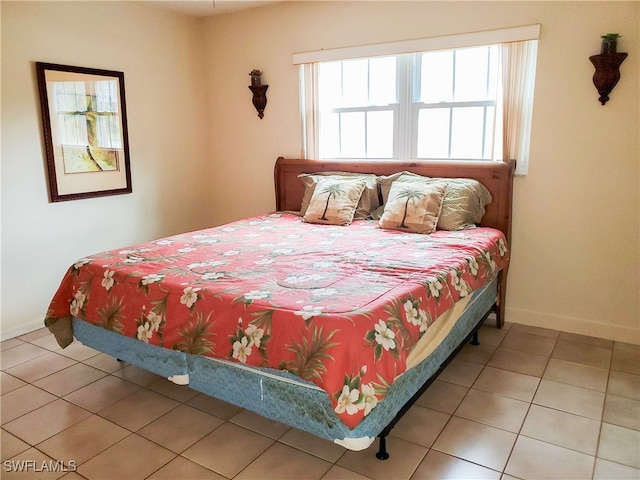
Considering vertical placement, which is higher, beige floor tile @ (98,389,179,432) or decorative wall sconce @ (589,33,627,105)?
decorative wall sconce @ (589,33,627,105)

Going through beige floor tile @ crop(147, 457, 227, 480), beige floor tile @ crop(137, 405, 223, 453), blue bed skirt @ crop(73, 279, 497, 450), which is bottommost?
beige floor tile @ crop(147, 457, 227, 480)

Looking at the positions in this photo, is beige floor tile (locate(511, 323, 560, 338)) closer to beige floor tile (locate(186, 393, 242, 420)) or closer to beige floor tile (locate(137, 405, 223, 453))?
beige floor tile (locate(186, 393, 242, 420))

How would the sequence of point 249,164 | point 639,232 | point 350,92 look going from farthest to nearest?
1. point 249,164
2. point 350,92
3. point 639,232

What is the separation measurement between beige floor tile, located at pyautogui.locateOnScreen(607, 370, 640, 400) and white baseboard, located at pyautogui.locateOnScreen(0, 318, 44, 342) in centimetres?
374

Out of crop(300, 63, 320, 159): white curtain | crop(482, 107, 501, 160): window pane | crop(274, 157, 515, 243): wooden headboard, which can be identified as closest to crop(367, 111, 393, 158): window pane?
crop(274, 157, 515, 243): wooden headboard

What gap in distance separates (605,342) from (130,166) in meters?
3.80

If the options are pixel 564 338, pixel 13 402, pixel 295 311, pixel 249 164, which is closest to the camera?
pixel 295 311

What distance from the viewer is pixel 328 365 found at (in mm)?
1702

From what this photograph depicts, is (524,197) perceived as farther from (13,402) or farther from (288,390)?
(13,402)

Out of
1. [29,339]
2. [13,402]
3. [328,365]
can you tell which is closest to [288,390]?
[328,365]

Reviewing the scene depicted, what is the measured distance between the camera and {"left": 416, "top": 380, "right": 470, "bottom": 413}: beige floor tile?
95.6 inches

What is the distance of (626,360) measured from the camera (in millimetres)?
2865

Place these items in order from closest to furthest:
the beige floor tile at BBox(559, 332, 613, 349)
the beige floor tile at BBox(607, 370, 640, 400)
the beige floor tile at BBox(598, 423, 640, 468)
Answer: the beige floor tile at BBox(598, 423, 640, 468) → the beige floor tile at BBox(607, 370, 640, 400) → the beige floor tile at BBox(559, 332, 613, 349)

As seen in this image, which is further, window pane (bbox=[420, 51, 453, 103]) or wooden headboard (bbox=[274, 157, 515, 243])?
window pane (bbox=[420, 51, 453, 103])
